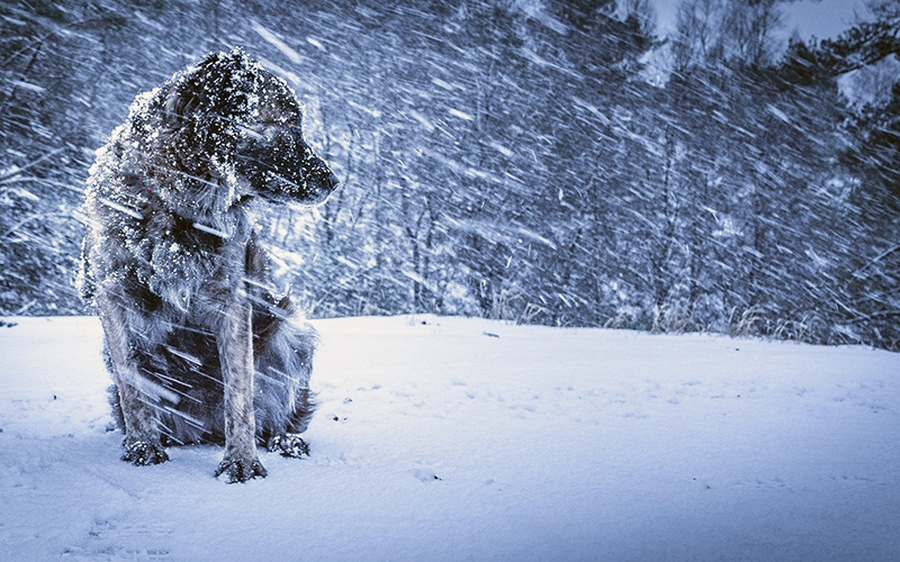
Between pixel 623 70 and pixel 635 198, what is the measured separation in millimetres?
3141

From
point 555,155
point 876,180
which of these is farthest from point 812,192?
point 555,155

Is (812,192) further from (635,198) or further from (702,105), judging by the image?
(635,198)

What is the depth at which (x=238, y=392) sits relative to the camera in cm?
206

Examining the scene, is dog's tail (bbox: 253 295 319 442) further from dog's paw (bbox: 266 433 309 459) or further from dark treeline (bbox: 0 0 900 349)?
dark treeline (bbox: 0 0 900 349)

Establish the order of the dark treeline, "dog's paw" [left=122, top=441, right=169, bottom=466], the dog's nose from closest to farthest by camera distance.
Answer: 1. "dog's paw" [left=122, top=441, right=169, bottom=466]
2. the dog's nose
3. the dark treeline

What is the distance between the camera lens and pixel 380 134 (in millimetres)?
12227

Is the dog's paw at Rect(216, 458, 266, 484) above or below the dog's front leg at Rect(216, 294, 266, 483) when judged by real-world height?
below

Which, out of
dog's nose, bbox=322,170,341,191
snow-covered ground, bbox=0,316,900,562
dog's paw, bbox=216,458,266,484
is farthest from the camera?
dog's nose, bbox=322,170,341,191

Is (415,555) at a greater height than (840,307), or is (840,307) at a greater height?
(415,555)

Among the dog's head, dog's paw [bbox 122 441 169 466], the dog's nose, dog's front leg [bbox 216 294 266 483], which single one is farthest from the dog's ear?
dog's paw [bbox 122 441 169 466]

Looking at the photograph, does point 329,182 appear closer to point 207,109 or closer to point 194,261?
point 207,109

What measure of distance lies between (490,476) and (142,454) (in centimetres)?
124

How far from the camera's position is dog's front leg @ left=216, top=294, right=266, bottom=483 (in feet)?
6.51

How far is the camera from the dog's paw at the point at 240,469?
76.5 inches
